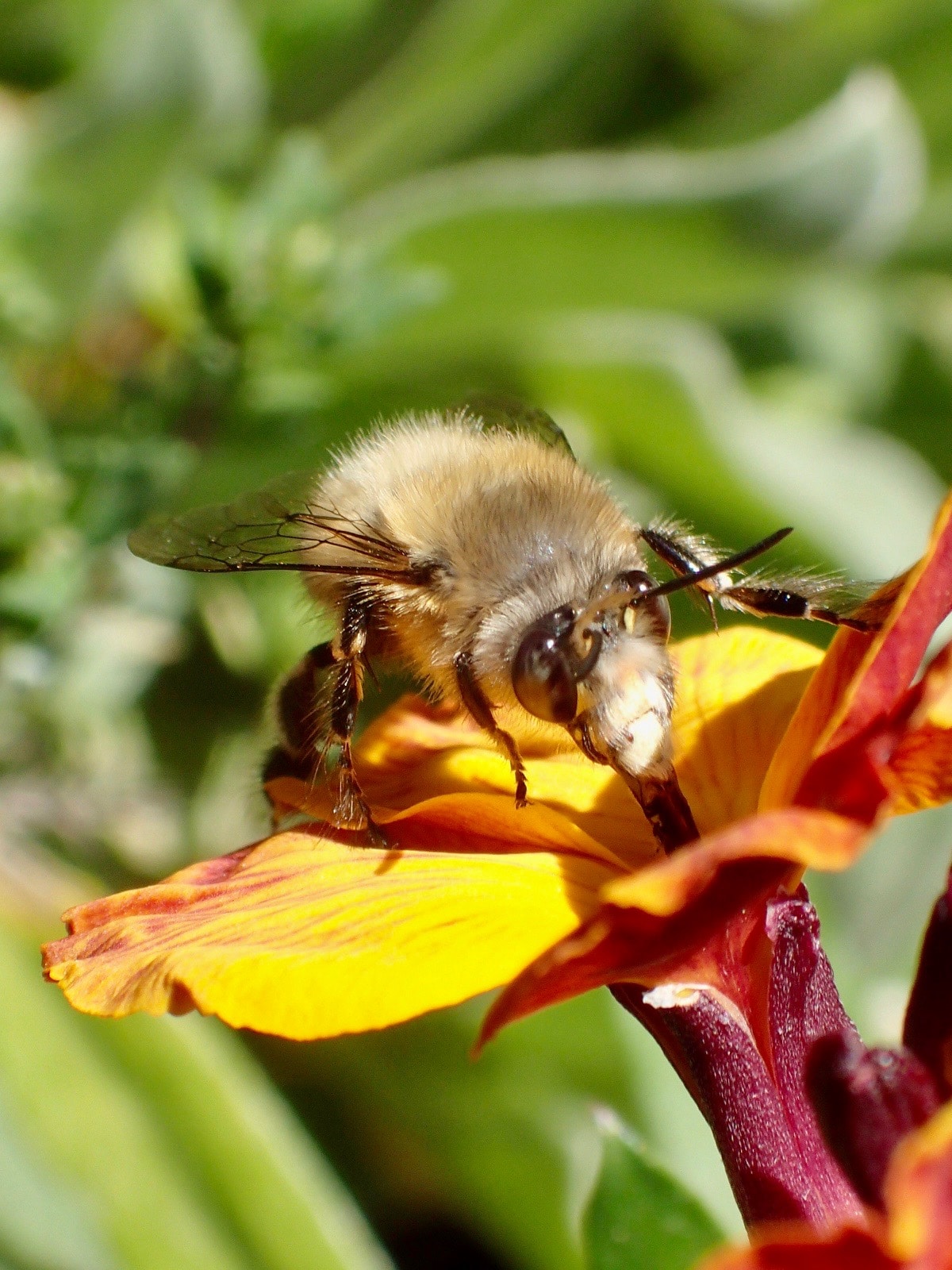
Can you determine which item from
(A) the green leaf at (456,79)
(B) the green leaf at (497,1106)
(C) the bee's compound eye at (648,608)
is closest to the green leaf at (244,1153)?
(B) the green leaf at (497,1106)

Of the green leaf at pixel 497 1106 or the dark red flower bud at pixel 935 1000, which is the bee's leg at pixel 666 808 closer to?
the dark red flower bud at pixel 935 1000

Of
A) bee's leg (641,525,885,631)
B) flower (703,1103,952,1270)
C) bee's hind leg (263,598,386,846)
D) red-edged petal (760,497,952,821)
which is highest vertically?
bee's hind leg (263,598,386,846)

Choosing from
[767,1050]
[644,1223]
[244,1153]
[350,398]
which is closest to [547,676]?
[767,1050]

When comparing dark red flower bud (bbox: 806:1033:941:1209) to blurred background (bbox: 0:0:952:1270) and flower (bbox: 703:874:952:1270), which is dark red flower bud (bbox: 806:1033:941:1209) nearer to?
flower (bbox: 703:874:952:1270)

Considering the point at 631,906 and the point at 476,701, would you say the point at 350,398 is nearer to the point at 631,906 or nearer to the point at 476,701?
the point at 476,701

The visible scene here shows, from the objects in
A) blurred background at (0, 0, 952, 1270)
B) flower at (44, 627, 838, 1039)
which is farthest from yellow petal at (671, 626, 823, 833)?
blurred background at (0, 0, 952, 1270)
